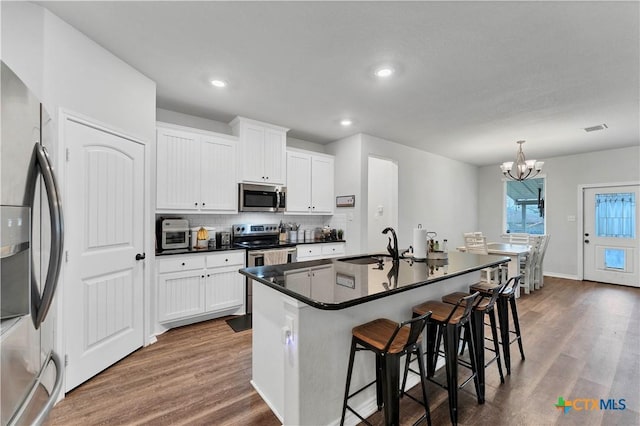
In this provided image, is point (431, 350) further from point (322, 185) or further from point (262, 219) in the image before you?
point (322, 185)

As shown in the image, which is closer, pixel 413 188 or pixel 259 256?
pixel 259 256

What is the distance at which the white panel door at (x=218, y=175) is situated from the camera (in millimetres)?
3441

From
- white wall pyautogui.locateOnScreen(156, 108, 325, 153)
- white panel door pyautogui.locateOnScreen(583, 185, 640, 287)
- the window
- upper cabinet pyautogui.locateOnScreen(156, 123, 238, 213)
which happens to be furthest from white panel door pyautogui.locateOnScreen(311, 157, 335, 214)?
white panel door pyautogui.locateOnScreen(583, 185, 640, 287)

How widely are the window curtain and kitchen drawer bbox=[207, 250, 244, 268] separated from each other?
281 inches

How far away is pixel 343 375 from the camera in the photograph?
1.72 m

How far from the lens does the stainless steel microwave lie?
3.75 m

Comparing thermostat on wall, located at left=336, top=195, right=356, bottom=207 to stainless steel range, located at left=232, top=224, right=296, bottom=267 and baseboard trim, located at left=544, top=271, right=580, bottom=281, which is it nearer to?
stainless steel range, located at left=232, top=224, right=296, bottom=267

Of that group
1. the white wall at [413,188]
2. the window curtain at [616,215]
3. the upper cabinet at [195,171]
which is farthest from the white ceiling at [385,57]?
the window curtain at [616,215]

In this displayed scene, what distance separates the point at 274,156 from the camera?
4.04 metres

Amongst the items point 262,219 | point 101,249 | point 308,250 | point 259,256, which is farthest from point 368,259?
point 101,249

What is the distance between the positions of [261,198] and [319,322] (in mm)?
2629

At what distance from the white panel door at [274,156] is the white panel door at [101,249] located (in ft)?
5.37

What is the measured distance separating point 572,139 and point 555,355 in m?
3.99

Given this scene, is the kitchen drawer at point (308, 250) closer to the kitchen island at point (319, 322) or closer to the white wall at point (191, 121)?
the kitchen island at point (319, 322)
